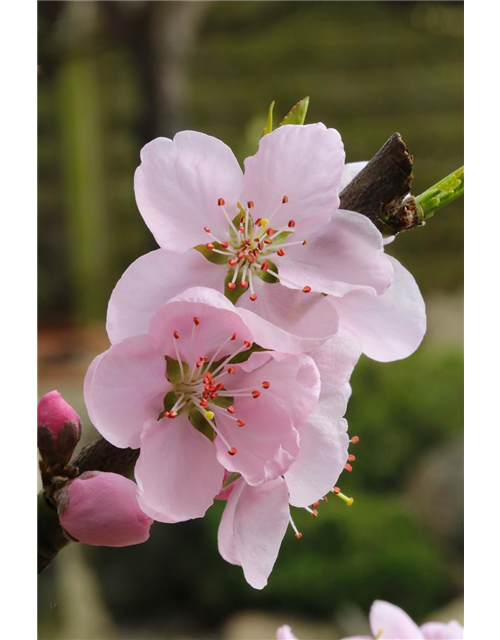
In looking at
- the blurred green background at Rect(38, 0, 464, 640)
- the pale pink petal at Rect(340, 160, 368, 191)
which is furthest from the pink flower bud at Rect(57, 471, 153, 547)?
the blurred green background at Rect(38, 0, 464, 640)

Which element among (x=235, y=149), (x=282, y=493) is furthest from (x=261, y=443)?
(x=235, y=149)

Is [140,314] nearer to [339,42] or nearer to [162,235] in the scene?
[162,235]

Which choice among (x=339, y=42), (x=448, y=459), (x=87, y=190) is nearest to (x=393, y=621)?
(x=448, y=459)

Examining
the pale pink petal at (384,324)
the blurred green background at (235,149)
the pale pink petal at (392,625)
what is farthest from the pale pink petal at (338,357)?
the blurred green background at (235,149)

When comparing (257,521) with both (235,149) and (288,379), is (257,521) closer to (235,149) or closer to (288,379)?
(288,379)

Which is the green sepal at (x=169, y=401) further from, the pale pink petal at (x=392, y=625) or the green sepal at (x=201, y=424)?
the pale pink petal at (x=392, y=625)

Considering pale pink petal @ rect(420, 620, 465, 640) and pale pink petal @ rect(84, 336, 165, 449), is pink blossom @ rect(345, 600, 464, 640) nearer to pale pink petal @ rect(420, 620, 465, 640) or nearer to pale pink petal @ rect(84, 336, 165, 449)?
pale pink petal @ rect(420, 620, 465, 640)

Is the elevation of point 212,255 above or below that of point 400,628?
above
